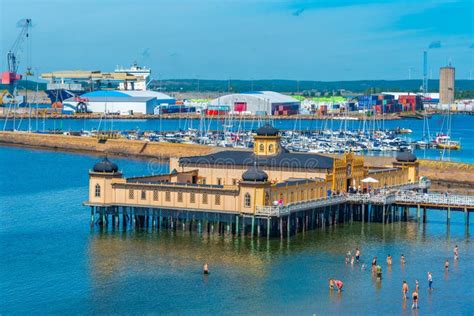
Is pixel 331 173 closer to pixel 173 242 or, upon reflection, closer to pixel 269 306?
pixel 173 242

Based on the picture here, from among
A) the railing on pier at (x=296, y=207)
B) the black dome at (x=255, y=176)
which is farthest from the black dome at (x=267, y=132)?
the black dome at (x=255, y=176)

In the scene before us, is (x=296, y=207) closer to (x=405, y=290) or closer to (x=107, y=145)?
(x=405, y=290)

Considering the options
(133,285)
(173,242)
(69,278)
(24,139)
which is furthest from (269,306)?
(24,139)

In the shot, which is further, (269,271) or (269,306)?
(269,271)

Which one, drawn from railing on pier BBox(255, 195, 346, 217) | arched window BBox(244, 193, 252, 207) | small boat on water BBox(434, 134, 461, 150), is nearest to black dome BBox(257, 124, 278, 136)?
railing on pier BBox(255, 195, 346, 217)

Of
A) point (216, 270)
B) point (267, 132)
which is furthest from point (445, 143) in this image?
point (216, 270)

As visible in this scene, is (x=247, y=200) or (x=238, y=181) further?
(x=238, y=181)
